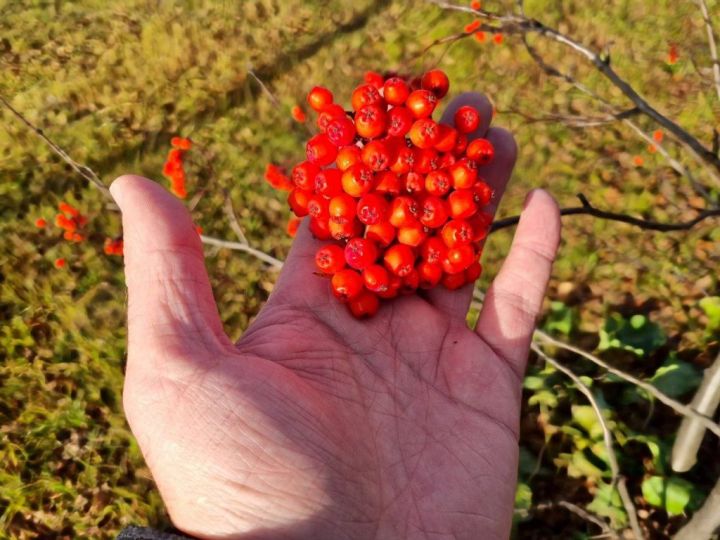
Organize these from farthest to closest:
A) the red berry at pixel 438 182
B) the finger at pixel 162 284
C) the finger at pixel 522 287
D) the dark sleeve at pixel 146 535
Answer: the finger at pixel 522 287
the red berry at pixel 438 182
the finger at pixel 162 284
the dark sleeve at pixel 146 535

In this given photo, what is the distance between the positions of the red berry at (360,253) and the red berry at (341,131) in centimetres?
48

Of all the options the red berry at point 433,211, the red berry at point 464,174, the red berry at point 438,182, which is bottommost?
the red berry at point 433,211

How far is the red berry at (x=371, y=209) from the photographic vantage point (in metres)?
2.96

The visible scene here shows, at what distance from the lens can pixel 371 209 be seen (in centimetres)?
296

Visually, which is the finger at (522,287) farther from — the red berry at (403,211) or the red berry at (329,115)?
the red berry at (329,115)

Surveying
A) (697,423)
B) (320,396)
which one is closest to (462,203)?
(320,396)

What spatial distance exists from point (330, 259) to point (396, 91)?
0.87m

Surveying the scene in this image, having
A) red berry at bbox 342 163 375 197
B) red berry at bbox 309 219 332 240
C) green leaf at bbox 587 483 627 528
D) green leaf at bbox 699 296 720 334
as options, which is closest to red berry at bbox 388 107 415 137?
red berry at bbox 342 163 375 197

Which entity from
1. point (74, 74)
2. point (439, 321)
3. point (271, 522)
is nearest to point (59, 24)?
point (74, 74)

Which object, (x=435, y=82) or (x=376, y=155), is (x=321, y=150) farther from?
(x=435, y=82)

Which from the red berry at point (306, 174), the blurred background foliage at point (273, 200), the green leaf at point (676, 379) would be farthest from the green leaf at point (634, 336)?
the red berry at point (306, 174)

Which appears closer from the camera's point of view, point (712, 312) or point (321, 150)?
point (321, 150)

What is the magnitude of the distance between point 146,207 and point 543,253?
6.66 ft

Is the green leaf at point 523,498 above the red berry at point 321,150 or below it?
below
